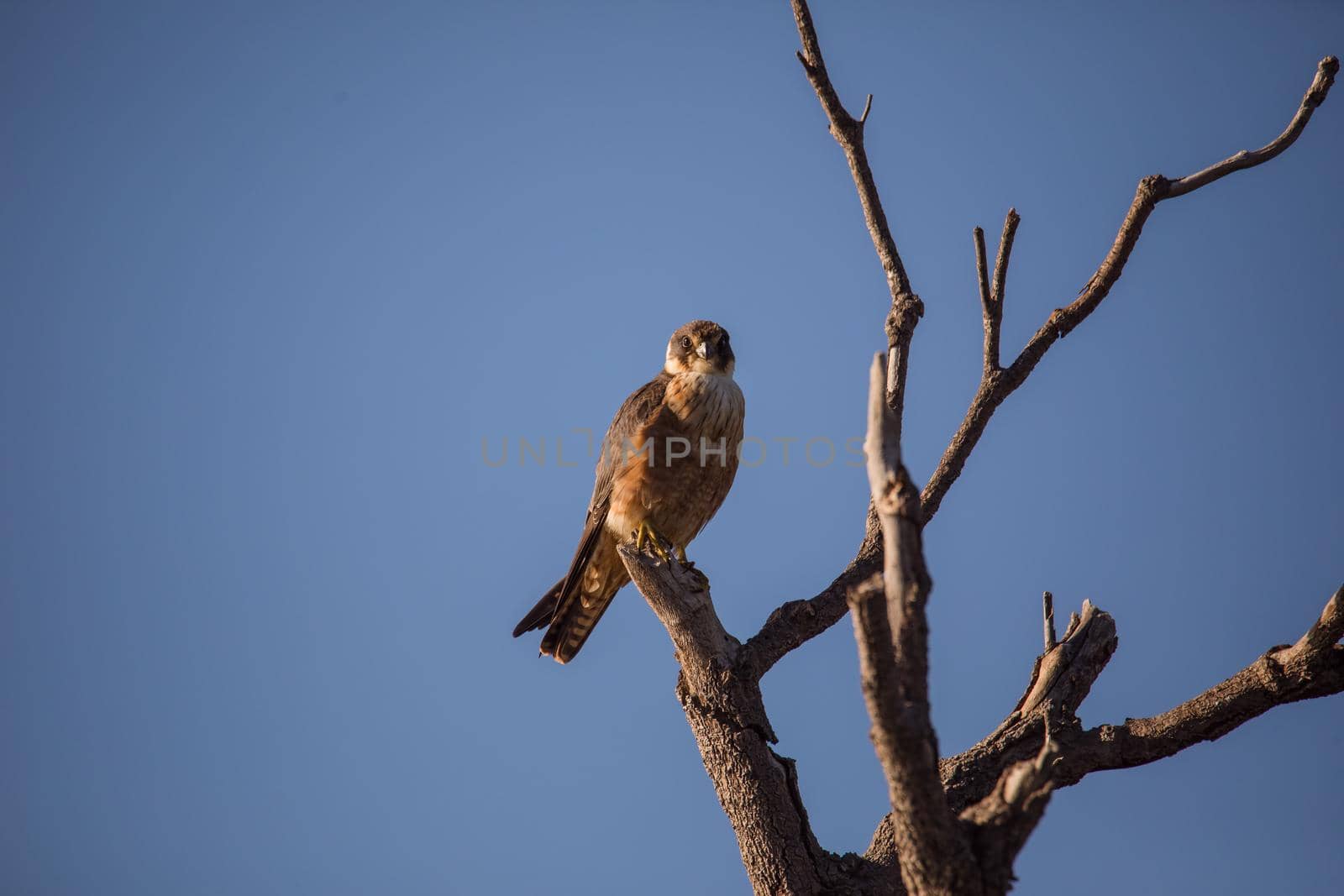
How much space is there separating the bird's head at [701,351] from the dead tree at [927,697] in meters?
1.58

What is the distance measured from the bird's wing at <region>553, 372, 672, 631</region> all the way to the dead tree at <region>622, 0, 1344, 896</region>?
1.28 metres

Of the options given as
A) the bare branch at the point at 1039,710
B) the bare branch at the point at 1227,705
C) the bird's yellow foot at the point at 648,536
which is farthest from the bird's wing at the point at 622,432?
the bare branch at the point at 1227,705

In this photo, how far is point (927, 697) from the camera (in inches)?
71.1

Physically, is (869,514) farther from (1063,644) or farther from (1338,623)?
(1338,623)

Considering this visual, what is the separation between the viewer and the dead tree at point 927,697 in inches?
72.8

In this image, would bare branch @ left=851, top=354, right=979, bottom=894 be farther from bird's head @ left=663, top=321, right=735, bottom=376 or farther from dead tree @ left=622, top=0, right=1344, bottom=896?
bird's head @ left=663, top=321, right=735, bottom=376

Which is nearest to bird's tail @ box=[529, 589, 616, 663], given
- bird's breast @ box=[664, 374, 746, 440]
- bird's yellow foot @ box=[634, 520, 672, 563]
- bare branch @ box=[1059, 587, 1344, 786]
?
bird's yellow foot @ box=[634, 520, 672, 563]

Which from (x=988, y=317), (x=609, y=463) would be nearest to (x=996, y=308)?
(x=988, y=317)

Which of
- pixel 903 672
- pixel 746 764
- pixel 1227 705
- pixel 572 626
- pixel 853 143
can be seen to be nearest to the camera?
pixel 903 672

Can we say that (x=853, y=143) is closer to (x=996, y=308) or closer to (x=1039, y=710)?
(x=996, y=308)

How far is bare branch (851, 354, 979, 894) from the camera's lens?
5.56ft

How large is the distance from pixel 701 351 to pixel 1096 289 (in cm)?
201

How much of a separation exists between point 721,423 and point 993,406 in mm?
1515

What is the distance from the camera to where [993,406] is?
338 centimetres
